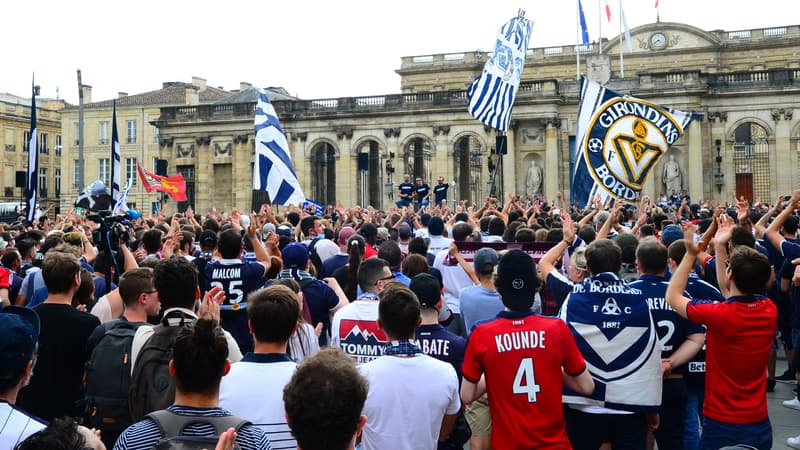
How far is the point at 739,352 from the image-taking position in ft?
18.9

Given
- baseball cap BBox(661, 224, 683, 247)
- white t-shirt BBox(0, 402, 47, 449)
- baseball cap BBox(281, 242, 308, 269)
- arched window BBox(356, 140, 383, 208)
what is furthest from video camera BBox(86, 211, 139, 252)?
arched window BBox(356, 140, 383, 208)

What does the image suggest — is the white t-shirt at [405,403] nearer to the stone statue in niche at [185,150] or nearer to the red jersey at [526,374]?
the red jersey at [526,374]

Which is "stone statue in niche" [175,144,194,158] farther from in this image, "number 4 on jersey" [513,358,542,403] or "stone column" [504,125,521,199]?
"number 4 on jersey" [513,358,542,403]

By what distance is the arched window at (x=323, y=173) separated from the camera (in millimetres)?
46344

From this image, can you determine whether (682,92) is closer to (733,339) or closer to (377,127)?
(377,127)

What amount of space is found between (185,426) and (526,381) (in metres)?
2.35

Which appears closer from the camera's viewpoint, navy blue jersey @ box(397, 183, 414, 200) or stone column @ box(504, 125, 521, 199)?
navy blue jersey @ box(397, 183, 414, 200)

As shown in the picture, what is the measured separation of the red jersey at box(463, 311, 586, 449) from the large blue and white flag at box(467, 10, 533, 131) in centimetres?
1538

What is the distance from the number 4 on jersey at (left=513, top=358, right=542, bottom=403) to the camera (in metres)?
4.98

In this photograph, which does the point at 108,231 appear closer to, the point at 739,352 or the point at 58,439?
the point at 58,439

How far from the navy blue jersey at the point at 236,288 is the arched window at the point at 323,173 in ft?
126

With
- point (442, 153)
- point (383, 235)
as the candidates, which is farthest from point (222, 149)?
point (383, 235)

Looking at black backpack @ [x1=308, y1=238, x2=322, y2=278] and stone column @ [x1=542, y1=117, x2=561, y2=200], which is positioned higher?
stone column @ [x1=542, y1=117, x2=561, y2=200]

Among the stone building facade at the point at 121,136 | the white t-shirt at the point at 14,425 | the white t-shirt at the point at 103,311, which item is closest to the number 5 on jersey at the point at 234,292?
the white t-shirt at the point at 103,311
